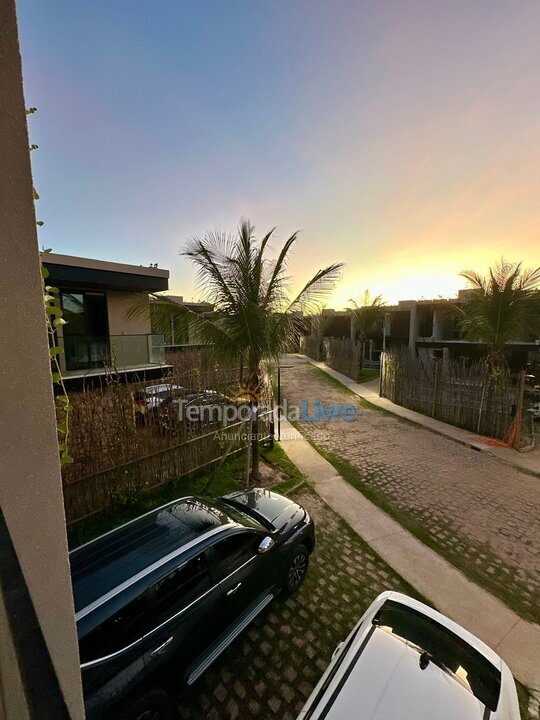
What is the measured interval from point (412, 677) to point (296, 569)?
223 cm

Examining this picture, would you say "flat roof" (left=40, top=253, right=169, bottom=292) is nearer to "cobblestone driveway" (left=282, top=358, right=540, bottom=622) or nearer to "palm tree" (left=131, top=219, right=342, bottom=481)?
"palm tree" (left=131, top=219, right=342, bottom=481)

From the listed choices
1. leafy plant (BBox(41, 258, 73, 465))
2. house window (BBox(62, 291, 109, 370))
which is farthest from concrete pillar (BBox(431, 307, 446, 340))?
leafy plant (BBox(41, 258, 73, 465))

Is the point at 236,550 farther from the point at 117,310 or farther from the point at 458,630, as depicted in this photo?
the point at 117,310

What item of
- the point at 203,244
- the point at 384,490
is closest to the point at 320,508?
the point at 384,490

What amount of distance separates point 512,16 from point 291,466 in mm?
9266

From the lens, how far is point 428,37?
5.21 m


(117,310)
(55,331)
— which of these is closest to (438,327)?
(117,310)

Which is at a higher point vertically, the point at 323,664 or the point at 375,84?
the point at 375,84

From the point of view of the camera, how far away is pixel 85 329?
13469mm

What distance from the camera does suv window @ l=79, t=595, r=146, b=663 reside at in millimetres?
2389

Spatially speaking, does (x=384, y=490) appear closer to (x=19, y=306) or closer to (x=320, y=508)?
(x=320, y=508)

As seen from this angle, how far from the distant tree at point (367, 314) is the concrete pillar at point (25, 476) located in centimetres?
2764

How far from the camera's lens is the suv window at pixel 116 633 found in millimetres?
2389

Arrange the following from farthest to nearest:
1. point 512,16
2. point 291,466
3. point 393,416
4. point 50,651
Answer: point 393,416, point 291,466, point 512,16, point 50,651
